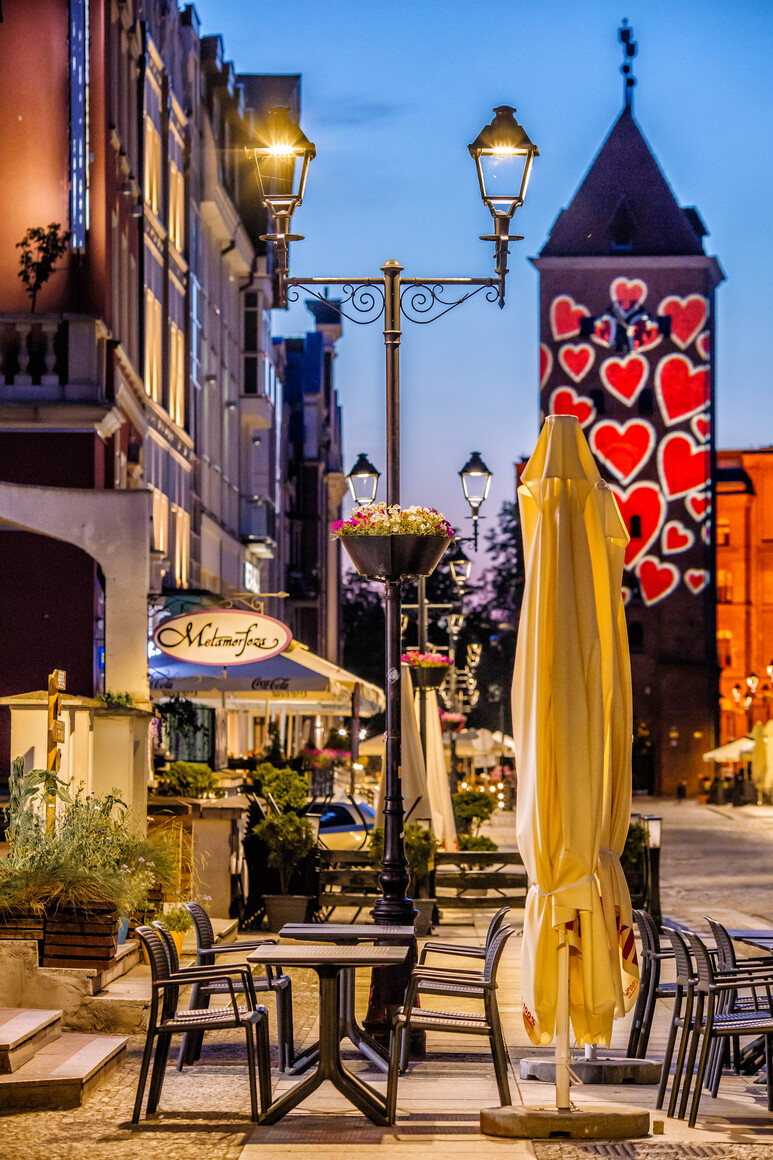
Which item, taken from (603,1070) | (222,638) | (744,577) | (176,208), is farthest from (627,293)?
(603,1070)

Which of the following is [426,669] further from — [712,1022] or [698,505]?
[698,505]

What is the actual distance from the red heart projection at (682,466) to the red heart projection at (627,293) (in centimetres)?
676

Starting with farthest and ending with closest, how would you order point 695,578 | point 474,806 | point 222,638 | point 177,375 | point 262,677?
point 695,578 < point 177,375 < point 474,806 < point 262,677 < point 222,638

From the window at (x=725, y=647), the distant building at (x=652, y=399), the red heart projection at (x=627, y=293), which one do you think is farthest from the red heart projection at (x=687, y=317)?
the window at (x=725, y=647)

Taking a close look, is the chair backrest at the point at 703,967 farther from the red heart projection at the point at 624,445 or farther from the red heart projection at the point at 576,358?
the red heart projection at the point at 576,358

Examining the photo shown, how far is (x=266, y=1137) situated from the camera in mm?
7480

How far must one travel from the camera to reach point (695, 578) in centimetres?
7531

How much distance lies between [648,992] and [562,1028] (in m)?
2.35

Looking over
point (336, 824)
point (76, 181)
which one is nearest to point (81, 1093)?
point (76, 181)

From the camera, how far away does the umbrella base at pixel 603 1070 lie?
898 cm

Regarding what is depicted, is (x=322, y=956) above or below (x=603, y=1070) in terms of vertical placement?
above

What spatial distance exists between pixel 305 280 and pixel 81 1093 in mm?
5991

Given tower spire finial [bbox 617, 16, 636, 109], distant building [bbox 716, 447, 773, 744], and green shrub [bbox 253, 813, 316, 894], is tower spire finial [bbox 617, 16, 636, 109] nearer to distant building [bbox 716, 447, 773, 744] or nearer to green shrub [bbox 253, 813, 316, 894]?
distant building [bbox 716, 447, 773, 744]

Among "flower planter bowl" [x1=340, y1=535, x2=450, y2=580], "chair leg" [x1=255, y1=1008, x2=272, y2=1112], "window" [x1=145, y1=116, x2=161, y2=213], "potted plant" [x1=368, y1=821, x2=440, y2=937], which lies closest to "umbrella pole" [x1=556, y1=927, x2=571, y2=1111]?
"chair leg" [x1=255, y1=1008, x2=272, y2=1112]
